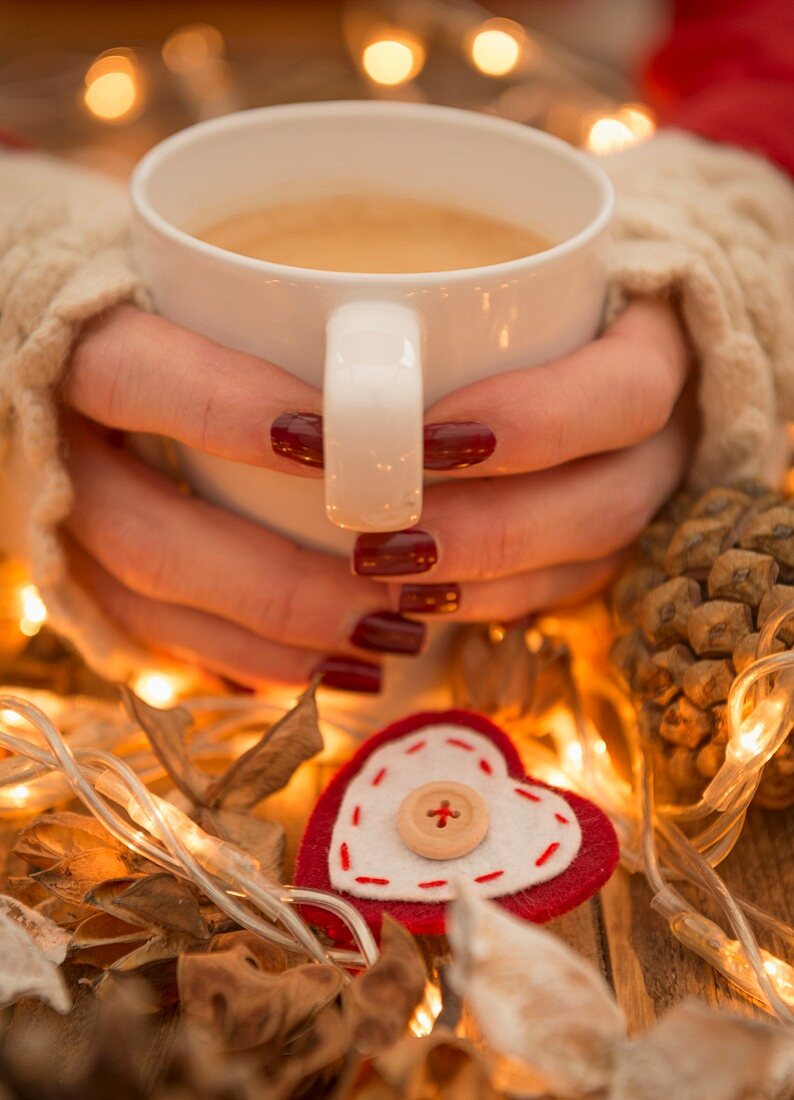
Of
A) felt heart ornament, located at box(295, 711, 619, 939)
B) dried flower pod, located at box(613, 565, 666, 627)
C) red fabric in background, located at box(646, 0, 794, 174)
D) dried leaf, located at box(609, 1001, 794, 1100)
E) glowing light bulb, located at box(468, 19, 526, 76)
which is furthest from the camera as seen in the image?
glowing light bulb, located at box(468, 19, 526, 76)

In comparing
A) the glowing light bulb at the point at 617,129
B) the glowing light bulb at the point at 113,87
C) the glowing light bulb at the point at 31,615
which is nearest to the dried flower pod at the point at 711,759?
the glowing light bulb at the point at 31,615

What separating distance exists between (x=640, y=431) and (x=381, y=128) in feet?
0.71

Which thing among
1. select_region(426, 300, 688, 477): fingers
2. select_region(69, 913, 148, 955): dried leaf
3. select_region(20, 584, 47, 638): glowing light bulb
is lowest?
select_region(20, 584, 47, 638): glowing light bulb

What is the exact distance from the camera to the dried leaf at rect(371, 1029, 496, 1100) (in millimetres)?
313

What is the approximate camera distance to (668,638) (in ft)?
1.60

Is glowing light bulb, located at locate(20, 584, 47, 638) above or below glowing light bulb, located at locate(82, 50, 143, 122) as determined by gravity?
below

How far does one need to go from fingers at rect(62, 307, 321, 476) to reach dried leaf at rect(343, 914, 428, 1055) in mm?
197

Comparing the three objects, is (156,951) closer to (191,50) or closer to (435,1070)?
(435,1070)

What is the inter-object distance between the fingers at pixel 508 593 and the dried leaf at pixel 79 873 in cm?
17

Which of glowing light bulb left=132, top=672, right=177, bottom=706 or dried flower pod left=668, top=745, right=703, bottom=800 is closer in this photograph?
dried flower pod left=668, top=745, right=703, bottom=800

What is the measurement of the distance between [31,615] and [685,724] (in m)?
0.35

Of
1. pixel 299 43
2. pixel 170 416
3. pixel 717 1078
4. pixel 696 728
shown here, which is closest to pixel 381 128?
pixel 170 416

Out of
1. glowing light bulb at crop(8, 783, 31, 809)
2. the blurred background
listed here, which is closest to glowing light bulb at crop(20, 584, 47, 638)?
glowing light bulb at crop(8, 783, 31, 809)

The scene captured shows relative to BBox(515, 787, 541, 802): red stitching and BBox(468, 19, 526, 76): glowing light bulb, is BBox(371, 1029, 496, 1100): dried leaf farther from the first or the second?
BBox(468, 19, 526, 76): glowing light bulb
